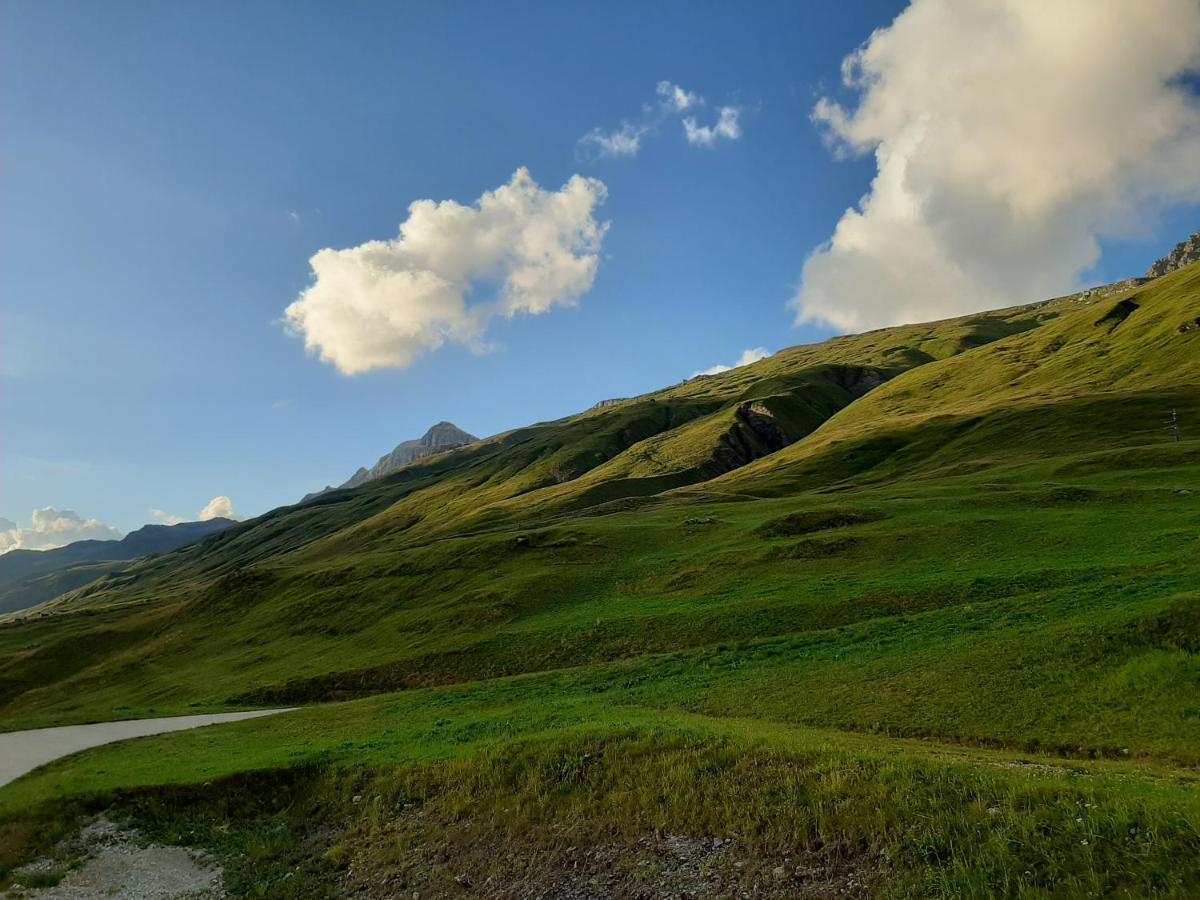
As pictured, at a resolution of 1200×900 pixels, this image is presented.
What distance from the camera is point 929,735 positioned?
21.3 metres

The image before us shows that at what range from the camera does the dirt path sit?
35000mm

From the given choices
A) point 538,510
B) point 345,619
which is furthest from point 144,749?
point 538,510

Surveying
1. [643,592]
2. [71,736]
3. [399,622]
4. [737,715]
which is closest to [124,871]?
[737,715]

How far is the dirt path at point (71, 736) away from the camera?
115ft

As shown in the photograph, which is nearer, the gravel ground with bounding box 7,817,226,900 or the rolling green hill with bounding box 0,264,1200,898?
the rolling green hill with bounding box 0,264,1200,898

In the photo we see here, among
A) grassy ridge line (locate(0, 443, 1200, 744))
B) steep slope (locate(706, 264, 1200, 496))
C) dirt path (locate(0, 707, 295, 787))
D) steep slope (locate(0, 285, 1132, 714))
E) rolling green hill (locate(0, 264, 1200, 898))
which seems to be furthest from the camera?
steep slope (locate(706, 264, 1200, 496))

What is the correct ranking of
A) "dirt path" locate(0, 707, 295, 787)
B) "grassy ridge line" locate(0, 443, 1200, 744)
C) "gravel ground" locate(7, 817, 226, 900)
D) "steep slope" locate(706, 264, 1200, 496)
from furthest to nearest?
"steep slope" locate(706, 264, 1200, 496) → "grassy ridge line" locate(0, 443, 1200, 744) → "dirt path" locate(0, 707, 295, 787) → "gravel ground" locate(7, 817, 226, 900)

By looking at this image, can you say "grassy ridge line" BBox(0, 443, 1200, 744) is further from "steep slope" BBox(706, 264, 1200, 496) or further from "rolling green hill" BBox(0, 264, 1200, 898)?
"steep slope" BBox(706, 264, 1200, 496)

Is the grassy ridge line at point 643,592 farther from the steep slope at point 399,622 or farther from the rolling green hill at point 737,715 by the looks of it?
the rolling green hill at point 737,715

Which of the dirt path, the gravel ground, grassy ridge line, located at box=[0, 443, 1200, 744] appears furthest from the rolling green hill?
the dirt path

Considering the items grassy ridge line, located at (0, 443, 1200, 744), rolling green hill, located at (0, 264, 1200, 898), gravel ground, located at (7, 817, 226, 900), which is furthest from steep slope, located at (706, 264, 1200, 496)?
gravel ground, located at (7, 817, 226, 900)

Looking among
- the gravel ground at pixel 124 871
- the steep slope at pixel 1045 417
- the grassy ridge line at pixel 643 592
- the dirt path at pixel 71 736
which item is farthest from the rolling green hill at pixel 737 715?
the steep slope at pixel 1045 417

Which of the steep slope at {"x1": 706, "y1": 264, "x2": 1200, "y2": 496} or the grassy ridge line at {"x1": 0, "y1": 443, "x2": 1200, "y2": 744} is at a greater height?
the steep slope at {"x1": 706, "y1": 264, "x2": 1200, "y2": 496}

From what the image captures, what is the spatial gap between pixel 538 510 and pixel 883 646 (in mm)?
131626
